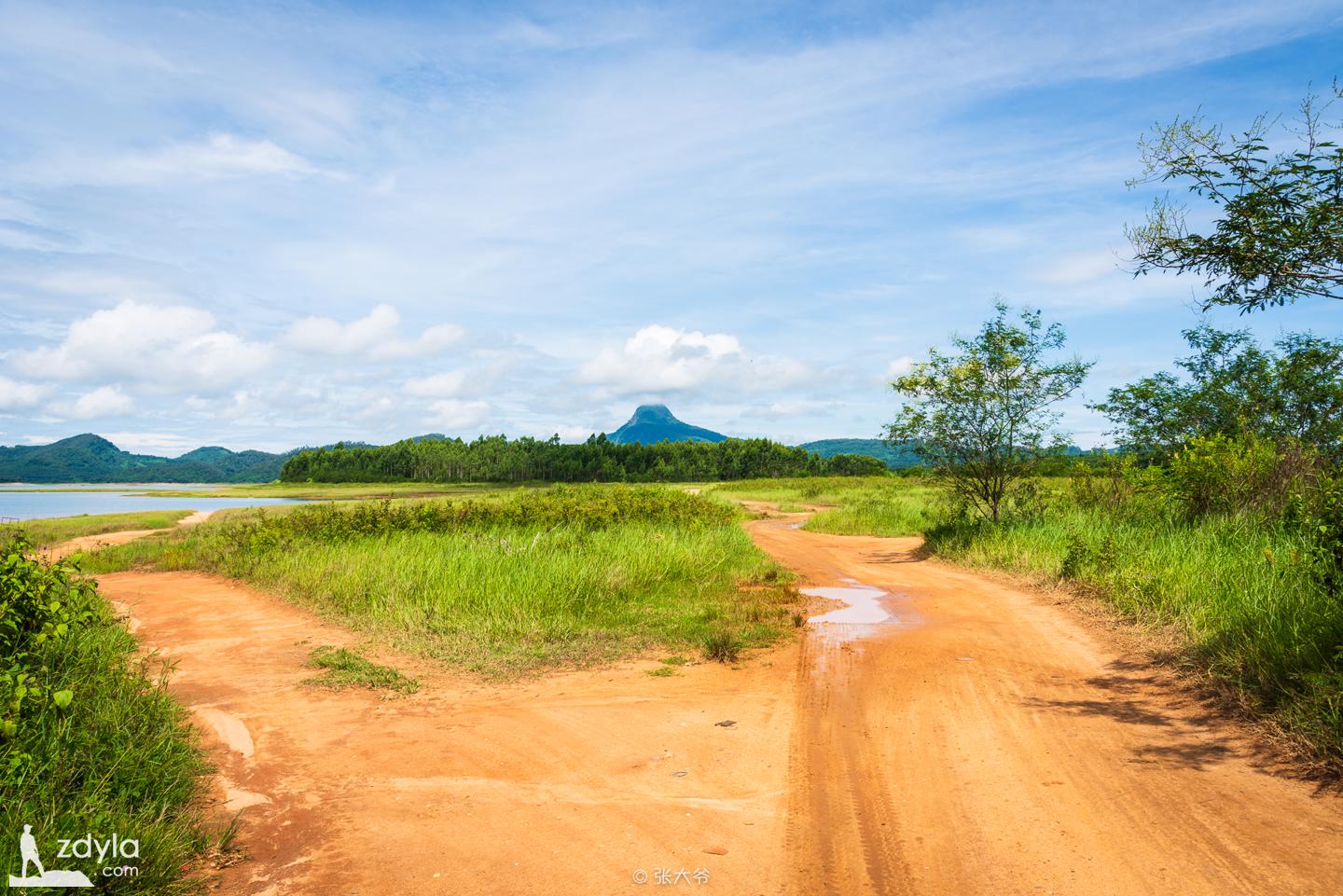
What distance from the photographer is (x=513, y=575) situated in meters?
11.2

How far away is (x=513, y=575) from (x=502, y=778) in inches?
238

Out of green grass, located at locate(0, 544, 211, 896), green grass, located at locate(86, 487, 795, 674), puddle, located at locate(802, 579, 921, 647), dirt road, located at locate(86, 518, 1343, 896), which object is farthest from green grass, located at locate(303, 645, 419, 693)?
puddle, located at locate(802, 579, 921, 647)

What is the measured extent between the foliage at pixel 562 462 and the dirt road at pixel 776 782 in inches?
4015

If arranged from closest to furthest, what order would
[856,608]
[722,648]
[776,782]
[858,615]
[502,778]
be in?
1. [776,782]
2. [502,778]
3. [722,648]
4. [858,615]
5. [856,608]

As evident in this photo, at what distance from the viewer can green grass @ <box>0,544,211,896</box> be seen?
3.81m

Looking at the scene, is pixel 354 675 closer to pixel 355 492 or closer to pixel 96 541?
pixel 96 541

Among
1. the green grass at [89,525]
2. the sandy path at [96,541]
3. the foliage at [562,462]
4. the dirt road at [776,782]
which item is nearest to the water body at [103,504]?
the green grass at [89,525]

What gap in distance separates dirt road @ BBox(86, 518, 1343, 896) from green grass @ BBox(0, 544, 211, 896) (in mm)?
387

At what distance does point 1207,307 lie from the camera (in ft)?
20.6

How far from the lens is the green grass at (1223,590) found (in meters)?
5.75

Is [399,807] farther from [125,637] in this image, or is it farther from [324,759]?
[125,637]

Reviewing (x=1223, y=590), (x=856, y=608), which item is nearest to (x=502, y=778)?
(x=856, y=608)

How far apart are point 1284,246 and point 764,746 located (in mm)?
5572

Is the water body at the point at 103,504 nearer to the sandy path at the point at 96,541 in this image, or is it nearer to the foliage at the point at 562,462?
the sandy path at the point at 96,541
